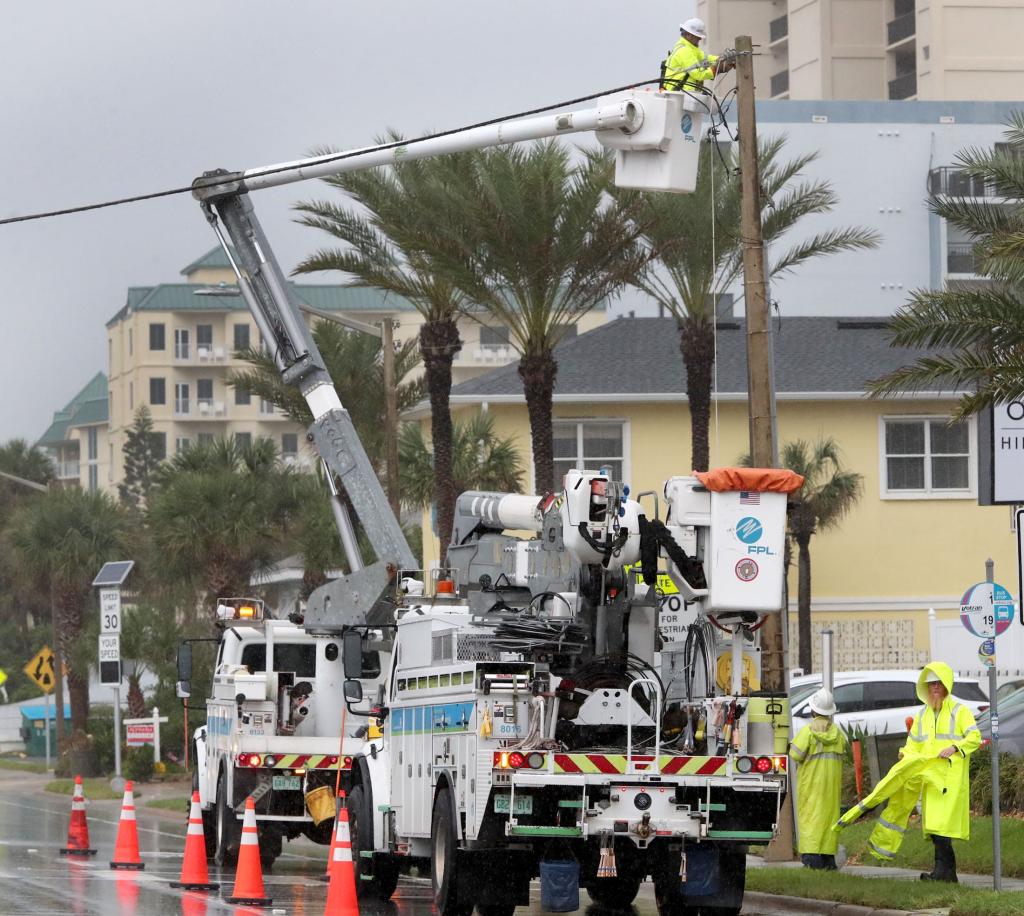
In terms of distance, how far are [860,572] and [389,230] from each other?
53.2 ft

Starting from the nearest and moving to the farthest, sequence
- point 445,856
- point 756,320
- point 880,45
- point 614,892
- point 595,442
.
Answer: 1. point 445,856
2. point 614,892
3. point 756,320
4. point 595,442
5. point 880,45

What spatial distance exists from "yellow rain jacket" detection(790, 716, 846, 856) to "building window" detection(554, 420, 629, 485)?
2330 cm

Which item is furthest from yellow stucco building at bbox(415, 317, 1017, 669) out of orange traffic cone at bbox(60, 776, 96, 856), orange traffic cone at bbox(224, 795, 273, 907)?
orange traffic cone at bbox(224, 795, 273, 907)

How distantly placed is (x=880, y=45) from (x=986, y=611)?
252ft

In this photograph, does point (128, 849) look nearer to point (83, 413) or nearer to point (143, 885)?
point (143, 885)

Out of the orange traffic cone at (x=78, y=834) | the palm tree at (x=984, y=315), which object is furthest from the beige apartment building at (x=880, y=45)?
the orange traffic cone at (x=78, y=834)

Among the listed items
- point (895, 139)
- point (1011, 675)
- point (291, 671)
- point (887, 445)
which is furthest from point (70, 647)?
point (895, 139)

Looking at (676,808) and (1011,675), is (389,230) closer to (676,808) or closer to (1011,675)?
(1011,675)

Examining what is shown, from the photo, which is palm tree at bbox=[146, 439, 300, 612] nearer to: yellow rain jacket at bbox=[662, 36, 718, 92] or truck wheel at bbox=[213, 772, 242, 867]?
truck wheel at bbox=[213, 772, 242, 867]

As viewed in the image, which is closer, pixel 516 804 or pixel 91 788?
pixel 516 804

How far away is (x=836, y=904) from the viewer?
15422 millimetres

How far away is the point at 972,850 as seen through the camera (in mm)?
18125

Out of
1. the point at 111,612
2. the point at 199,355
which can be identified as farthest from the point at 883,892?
the point at 199,355

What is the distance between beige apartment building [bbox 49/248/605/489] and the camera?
110438 millimetres
